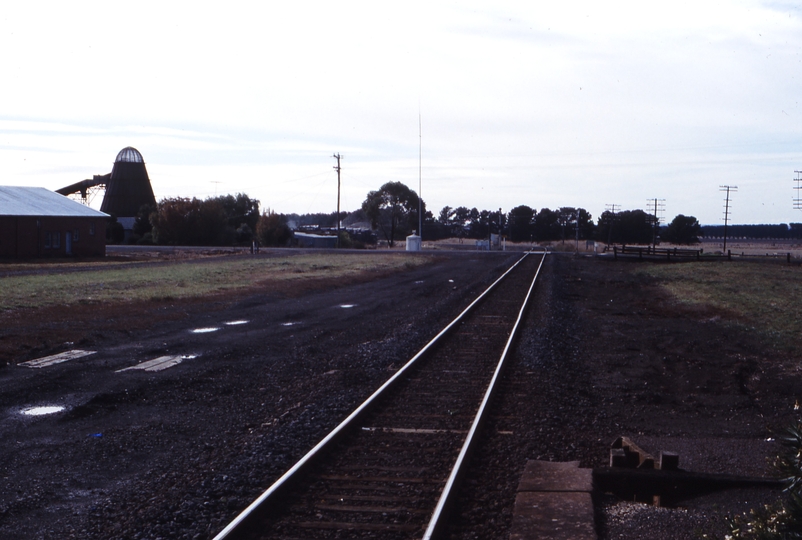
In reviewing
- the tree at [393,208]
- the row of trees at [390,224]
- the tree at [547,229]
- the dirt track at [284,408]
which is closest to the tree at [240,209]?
the row of trees at [390,224]

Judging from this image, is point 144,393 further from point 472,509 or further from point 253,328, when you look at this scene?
point 253,328

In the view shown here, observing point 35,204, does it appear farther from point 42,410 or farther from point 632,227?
point 632,227

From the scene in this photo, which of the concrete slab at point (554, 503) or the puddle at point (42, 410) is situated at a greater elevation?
the concrete slab at point (554, 503)

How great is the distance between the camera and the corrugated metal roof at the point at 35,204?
164 ft

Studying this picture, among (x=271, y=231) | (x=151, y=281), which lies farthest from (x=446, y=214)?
(x=151, y=281)

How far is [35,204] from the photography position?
5359cm

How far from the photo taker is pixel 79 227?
179ft

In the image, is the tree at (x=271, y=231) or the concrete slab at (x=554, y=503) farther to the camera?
the tree at (x=271, y=231)

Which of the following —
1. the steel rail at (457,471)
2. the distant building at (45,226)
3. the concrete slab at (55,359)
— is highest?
the distant building at (45,226)

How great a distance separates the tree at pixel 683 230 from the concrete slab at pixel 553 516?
137950mm

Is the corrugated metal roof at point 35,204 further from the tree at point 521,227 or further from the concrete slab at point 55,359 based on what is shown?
the tree at point 521,227

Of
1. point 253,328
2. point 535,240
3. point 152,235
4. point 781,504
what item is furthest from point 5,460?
point 535,240

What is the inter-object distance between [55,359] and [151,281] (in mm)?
18114

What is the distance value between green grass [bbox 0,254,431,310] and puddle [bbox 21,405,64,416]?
467 inches
